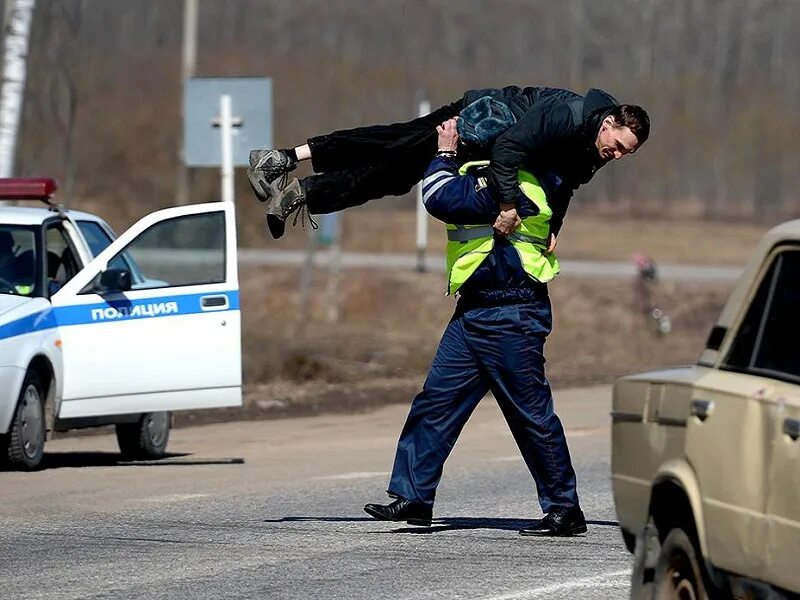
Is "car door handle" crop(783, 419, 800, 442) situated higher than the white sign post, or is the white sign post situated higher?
the white sign post

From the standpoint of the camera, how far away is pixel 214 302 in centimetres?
1316

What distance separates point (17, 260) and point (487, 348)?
501 cm

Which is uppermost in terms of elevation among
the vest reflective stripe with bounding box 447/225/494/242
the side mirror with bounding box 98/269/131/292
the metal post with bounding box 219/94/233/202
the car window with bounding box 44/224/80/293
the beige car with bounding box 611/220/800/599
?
the metal post with bounding box 219/94/233/202

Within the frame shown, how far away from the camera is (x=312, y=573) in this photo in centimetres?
820

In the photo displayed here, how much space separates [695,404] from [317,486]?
6174 millimetres

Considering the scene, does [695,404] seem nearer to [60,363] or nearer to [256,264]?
[60,363]

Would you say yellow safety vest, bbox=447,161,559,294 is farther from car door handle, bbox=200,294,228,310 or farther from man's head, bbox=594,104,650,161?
car door handle, bbox=200,294,228,310

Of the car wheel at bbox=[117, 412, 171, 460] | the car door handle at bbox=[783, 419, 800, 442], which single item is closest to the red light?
the car wheel at bbox=[117, 412, 171, 460]

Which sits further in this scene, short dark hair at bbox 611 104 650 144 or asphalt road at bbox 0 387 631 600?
short dark hair at bbox 611 104 650 144

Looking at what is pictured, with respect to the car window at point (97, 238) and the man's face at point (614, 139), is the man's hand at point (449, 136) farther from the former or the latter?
the car window at point (97, 238)

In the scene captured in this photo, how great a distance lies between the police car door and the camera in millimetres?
13016

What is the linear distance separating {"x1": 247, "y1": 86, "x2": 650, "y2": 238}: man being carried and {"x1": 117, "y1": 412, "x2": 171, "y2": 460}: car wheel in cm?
510

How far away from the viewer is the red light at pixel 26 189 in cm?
1362

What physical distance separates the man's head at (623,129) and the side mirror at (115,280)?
4.92 m
